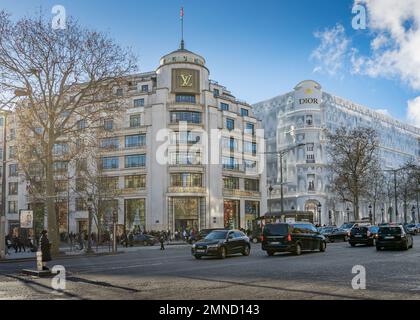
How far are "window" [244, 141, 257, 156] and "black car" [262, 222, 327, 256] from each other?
4591cm

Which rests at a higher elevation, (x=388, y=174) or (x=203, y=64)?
(x=203, y=64)

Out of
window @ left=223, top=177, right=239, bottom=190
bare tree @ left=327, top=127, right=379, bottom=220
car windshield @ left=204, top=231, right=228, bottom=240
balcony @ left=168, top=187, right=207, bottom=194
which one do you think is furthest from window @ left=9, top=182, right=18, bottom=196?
car windshield @ left=204, top=231, right=228, bottom=240

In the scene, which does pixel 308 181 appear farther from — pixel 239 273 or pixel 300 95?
pixel 239 273

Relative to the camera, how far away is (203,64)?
68500 mm

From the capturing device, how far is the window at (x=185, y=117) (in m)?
64.3

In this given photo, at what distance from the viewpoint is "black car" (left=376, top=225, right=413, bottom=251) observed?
26016 mm

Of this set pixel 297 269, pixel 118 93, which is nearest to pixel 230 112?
pixel 118 93

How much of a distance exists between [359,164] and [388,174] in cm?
4624

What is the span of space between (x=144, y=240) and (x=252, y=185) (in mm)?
26173

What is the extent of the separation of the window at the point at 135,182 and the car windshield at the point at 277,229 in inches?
1627

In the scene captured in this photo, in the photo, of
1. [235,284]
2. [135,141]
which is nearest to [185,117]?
[135,141]

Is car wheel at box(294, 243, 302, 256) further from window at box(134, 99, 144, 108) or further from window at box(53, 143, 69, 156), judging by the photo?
window at box(134, 99, 144, 108)

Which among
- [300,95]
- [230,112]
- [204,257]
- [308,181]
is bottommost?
[204,257]

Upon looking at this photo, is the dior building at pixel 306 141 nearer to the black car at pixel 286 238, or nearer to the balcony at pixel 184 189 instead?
the balcony at pixel 184 189
